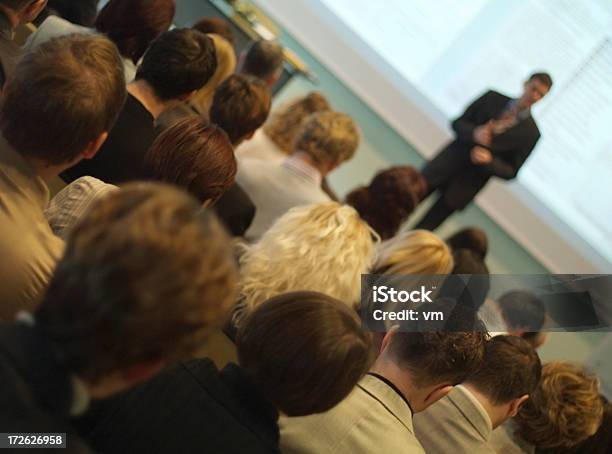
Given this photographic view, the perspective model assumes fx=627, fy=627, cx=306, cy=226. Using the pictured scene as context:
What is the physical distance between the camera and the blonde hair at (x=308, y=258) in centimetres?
171

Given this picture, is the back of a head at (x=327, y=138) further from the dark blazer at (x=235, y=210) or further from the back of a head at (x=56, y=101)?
the back of a head at (x=56, y=101)

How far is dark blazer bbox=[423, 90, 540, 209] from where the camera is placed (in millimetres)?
3479

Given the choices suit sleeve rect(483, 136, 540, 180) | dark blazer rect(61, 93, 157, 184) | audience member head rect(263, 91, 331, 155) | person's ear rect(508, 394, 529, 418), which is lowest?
dark blazer rect(61, 93, 157, 184)

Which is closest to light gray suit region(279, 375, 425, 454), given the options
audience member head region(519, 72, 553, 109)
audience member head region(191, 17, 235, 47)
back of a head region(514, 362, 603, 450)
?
back of a head region(514, 362, 603, 450)

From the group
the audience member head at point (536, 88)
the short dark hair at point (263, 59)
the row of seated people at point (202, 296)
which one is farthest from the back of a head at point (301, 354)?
the audience member head at point (536, 88)

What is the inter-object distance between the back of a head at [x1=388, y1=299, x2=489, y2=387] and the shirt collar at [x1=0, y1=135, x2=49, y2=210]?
0.79m

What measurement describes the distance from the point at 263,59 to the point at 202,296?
97.0 inches

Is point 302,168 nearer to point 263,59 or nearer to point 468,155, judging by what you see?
point 263,59

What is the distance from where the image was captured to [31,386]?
0.68 metres

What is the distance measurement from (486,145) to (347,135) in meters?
1.23

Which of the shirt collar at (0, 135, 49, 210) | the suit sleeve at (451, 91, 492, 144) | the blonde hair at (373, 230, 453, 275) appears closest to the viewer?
the shirt collar at (0, 135, 49, 210)

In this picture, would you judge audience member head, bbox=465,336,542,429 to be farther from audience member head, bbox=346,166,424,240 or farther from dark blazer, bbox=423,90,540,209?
dark blazer, bbox=423,90,540,209

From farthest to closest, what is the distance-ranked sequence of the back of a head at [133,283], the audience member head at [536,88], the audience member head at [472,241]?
the audience member head at [536,88] < the audience member head at [472,241] < the back of a head at [133,283]

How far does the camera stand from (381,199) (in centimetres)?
262
